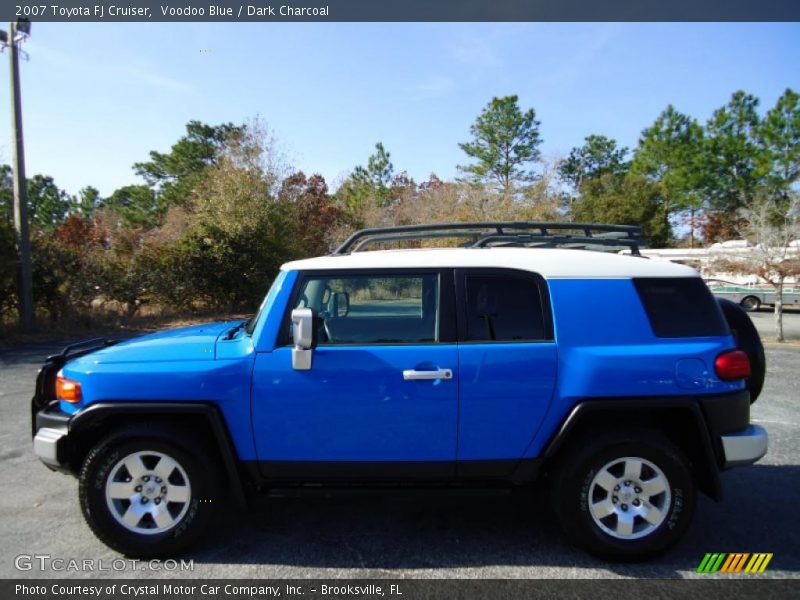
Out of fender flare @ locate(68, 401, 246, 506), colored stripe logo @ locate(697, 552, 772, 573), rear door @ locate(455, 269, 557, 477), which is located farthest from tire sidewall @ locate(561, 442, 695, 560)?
fender flare @ locate(68, 401, 246, 506)

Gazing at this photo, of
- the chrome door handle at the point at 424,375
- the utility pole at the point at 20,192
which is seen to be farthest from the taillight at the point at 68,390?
the utility pole at the point at 20,192

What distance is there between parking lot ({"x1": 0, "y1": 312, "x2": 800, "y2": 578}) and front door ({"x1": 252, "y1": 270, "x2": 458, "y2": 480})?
249mm

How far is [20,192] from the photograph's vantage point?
13.9 metres

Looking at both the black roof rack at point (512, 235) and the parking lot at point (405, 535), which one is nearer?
the parking lot at point (405, 535)

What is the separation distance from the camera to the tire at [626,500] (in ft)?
10.3

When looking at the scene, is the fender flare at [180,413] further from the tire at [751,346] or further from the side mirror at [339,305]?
the tire at [751,346]

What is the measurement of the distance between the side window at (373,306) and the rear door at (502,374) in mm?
249

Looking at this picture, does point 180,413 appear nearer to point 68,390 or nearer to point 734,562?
point 68,390

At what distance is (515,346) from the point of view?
3.22m

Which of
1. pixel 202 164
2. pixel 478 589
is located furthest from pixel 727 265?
pixel 202 164

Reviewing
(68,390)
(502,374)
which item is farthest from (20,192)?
(502,374)

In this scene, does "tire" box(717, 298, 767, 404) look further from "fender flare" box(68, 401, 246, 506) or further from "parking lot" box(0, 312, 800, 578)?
"fender flare" box(68, 401, 246, 506)

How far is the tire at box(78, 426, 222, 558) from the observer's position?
3.16 m

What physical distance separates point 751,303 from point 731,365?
27109 millimetres
